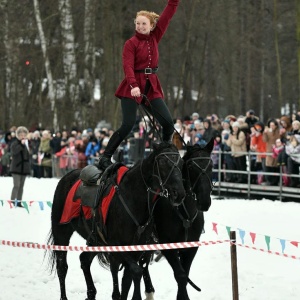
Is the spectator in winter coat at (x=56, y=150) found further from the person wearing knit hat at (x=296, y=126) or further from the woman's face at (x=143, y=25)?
the woman's face at (x=143, y=25)

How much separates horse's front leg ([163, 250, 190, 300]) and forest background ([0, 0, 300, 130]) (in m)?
22.8

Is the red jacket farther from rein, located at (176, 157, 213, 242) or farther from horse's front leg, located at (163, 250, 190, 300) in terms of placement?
horse's front leg, located at (163, 250, 190, 300)

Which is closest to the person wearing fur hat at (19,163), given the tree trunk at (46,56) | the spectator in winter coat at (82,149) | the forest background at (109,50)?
the spectator in winter coat at (82,149)

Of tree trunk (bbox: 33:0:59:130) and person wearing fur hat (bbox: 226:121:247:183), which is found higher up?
tree trunk (bbox: 33:0:59:130)

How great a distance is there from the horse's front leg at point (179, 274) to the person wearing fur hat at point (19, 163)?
10661 mm

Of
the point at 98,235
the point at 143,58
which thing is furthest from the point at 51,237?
the point at 143,58

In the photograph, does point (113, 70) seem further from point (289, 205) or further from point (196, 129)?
point (289, 205)

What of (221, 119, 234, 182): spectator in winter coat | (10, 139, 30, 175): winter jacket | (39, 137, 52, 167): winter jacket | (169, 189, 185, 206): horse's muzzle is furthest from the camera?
(39, 137, 52, 167): winter jacket

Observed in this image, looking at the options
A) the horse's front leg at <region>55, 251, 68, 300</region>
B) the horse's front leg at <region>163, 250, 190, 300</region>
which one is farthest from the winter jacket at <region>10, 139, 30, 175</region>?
the horse's front leg at <region>163, 250, 190, 300</region>

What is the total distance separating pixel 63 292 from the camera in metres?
11.8

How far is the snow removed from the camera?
12195 mm

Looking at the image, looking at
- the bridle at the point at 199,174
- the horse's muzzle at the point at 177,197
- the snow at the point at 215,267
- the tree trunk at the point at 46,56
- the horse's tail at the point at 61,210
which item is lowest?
the snow at the point at 215,267

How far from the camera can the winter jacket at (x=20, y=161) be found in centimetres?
2048

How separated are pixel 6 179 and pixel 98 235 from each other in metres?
18.9
